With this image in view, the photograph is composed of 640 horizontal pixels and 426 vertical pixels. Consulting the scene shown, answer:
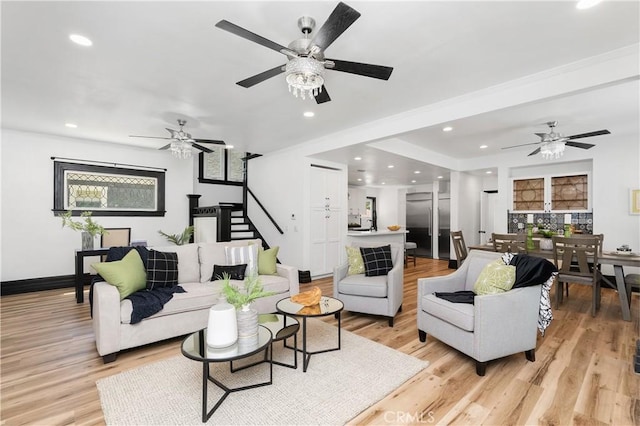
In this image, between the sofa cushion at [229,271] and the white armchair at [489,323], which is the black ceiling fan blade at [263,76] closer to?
the sofa cushion at [229,271]

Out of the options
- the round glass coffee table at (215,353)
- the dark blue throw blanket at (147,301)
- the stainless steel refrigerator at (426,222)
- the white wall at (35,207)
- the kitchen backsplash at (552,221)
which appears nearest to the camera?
the round glass coffee table at (215,353)

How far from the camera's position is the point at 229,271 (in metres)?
3.67

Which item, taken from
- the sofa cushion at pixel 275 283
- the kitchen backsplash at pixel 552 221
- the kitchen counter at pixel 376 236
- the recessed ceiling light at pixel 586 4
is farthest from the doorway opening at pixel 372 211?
the recessed ceiling light at pixel 586 4

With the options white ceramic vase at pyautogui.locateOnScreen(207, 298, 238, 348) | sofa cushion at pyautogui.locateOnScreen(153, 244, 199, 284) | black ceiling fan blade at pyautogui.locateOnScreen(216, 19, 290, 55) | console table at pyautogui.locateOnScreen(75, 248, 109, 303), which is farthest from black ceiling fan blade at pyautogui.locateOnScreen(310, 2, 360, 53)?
console table at pyautogui.locateOnScreen(75, 248, 109, 303)

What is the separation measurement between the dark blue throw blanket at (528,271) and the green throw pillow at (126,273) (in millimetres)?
3008

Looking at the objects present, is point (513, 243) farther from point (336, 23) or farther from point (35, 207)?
point (35, 207)

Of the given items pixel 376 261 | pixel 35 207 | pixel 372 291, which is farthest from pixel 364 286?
pixel 35 207

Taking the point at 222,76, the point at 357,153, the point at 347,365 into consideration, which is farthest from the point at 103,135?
the point at 347,365

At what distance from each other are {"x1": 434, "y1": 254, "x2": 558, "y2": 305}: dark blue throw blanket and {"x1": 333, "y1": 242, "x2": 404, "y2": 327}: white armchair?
0.72 m

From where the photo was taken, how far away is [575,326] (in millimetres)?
3465

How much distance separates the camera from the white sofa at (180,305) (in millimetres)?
2656

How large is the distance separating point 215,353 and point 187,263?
1970 mm

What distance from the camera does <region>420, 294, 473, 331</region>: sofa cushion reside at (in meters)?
2.52

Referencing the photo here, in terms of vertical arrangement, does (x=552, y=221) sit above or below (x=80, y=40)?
below
